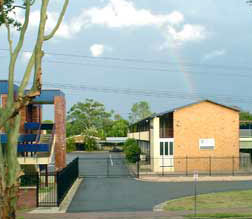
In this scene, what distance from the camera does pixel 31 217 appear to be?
20.8 metres

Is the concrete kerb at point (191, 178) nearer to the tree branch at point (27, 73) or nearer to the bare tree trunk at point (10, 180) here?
the bare tree trunk at point (10, 180)

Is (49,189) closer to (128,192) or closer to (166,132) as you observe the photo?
(128,192)

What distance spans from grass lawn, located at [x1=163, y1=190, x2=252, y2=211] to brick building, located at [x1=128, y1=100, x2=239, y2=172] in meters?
14.5

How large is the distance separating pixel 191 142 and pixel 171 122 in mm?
2976

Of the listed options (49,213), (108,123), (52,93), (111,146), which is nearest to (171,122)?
(52,93)

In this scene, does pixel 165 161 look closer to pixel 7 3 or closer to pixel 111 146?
pixel 7 3

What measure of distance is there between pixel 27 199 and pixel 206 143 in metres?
21.3

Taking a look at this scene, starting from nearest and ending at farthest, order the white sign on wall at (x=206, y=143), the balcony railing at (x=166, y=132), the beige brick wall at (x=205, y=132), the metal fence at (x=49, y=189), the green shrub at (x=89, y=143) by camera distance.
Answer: the metal fence at (x=49, y=189) < the beige brick wall at (x=205, y=132) < the white sign on wall at (x=206, y=143) < the balcony railing at (x=166, y=132) < the green shrub at (x=89, y=143)

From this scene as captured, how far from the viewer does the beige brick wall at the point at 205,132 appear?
43125 mm

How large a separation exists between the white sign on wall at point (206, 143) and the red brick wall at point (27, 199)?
711 inches

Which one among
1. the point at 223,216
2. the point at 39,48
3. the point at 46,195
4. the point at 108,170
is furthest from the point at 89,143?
the point at 39,48

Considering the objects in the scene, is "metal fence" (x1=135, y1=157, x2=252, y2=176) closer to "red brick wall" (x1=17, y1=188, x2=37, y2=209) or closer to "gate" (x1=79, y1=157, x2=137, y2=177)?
"gate" (x1=79, y1=157, x2=137, y2=177)

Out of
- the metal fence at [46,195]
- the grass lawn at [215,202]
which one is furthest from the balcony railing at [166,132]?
the grass lawn at [215,202]

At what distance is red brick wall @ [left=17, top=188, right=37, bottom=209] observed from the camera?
24.5 m
